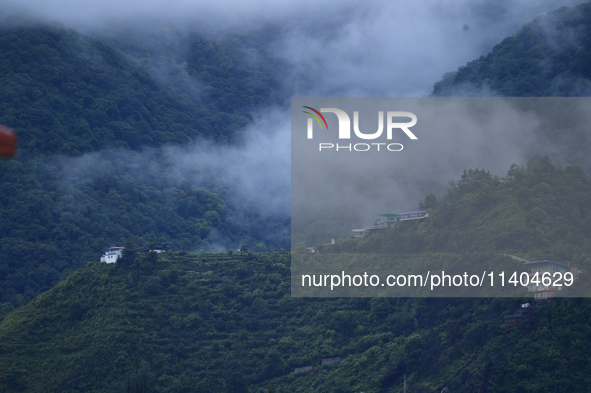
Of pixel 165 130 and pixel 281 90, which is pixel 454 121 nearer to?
pixel 165 130

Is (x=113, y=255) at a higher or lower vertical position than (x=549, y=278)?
higher

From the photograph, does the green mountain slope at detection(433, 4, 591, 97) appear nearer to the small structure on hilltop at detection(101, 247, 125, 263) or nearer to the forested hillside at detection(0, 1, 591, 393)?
the forested hillside at detection(0, 1, 591, 393)

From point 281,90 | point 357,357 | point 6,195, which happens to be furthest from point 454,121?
point 281,90

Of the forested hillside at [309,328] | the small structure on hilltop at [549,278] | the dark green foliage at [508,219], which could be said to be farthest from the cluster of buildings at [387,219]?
the small structure on hilltop at [549,278]

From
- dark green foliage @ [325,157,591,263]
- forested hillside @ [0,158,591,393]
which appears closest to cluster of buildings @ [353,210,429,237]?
dark green foliage @ [325,157,591,263]

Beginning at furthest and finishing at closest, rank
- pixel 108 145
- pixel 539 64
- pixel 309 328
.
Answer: pixel 108 145 → pixel 539 64 → pixel 309 328

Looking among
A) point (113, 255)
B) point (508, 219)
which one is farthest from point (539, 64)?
point (113, 255)

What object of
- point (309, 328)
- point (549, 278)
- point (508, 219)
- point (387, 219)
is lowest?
point (309, 328)

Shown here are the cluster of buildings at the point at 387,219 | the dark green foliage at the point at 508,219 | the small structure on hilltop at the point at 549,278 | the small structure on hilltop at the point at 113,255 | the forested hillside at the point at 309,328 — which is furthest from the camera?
the small structure on hilltop at the point at 113,255

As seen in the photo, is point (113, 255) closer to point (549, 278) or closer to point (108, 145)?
point (549, 278)

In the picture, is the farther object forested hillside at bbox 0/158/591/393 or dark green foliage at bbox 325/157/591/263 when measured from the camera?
dark green foliage at bbox 325/157/591/263

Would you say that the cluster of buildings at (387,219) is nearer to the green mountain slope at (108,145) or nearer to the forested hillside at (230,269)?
the forested hillside at (230,269)

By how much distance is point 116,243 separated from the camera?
57.2m

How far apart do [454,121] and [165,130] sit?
36339 mm
